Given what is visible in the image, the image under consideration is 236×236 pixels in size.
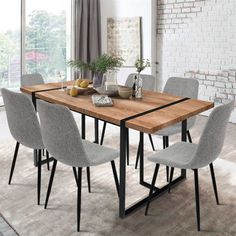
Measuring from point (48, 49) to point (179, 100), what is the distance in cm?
400

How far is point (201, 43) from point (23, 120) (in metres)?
3.46

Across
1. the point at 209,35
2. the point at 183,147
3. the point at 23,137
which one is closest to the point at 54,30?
the point at 209,35

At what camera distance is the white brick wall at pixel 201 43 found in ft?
16.4

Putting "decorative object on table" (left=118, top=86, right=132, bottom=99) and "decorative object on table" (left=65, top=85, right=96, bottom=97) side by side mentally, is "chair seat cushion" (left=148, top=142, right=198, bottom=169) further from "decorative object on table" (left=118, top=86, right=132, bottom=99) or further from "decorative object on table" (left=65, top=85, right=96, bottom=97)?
"decorative object on table" (left=65, top=85, right=96, bottom=97)

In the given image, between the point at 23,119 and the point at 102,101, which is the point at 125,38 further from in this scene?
the point at 23,119

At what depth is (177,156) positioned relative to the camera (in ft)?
8.13

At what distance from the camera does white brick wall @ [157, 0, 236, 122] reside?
499 cm

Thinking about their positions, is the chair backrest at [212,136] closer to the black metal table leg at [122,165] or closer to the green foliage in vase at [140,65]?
the black metal table leg at [122,165]

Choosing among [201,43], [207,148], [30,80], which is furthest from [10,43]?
[207,148]

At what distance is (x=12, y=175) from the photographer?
123 inches

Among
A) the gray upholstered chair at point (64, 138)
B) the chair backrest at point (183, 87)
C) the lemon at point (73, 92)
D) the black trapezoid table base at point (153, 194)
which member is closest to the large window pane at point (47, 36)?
the chair backrest at point (183, 87)

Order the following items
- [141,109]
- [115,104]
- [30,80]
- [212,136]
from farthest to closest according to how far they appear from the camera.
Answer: [30,80] < [115,104] < [141,109] < [212,136]

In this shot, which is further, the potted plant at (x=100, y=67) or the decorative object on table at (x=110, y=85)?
the potted plant at (x=100, y=67)

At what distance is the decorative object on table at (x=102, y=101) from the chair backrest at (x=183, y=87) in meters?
0.90
